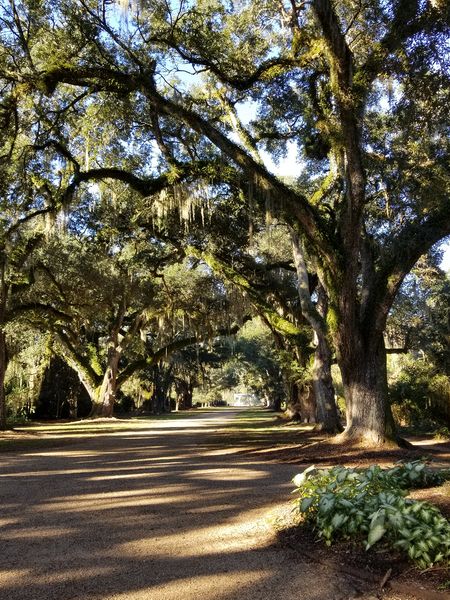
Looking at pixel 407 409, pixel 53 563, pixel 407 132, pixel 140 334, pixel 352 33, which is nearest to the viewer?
pixel 53 563

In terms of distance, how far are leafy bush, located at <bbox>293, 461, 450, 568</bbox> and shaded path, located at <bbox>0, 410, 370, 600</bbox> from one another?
0.42 meters

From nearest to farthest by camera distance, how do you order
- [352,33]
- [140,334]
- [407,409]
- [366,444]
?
[366,444], [352,33], [407,409], [140,334]

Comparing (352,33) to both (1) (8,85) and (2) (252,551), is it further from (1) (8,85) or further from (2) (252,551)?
(2) (252,551)

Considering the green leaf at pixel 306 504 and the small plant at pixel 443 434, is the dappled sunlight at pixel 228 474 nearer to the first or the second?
the green leaf at pixel 306 504

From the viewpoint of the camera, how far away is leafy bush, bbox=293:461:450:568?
133 inches

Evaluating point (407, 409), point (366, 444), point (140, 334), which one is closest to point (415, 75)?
point (366, 444)

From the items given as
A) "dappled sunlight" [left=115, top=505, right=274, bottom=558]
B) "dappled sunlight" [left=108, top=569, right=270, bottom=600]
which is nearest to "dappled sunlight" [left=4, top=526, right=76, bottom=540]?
"dappled sunlight" [left=115, top=505, right=274, bottom=558]

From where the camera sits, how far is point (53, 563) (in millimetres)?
3803

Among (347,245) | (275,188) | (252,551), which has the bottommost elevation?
(252,551)

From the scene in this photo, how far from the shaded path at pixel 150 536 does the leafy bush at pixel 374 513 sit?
42cm

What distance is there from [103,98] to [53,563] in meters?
11.2

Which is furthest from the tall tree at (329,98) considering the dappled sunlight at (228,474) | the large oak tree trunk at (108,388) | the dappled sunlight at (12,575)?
the large oak tree trunk at (108,388)

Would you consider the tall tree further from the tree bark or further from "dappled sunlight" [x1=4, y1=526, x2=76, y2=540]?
"dappled sunlight" [x1=4, y1=526, x2=76, y2=540]

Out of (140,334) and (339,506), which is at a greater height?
(140,334)
